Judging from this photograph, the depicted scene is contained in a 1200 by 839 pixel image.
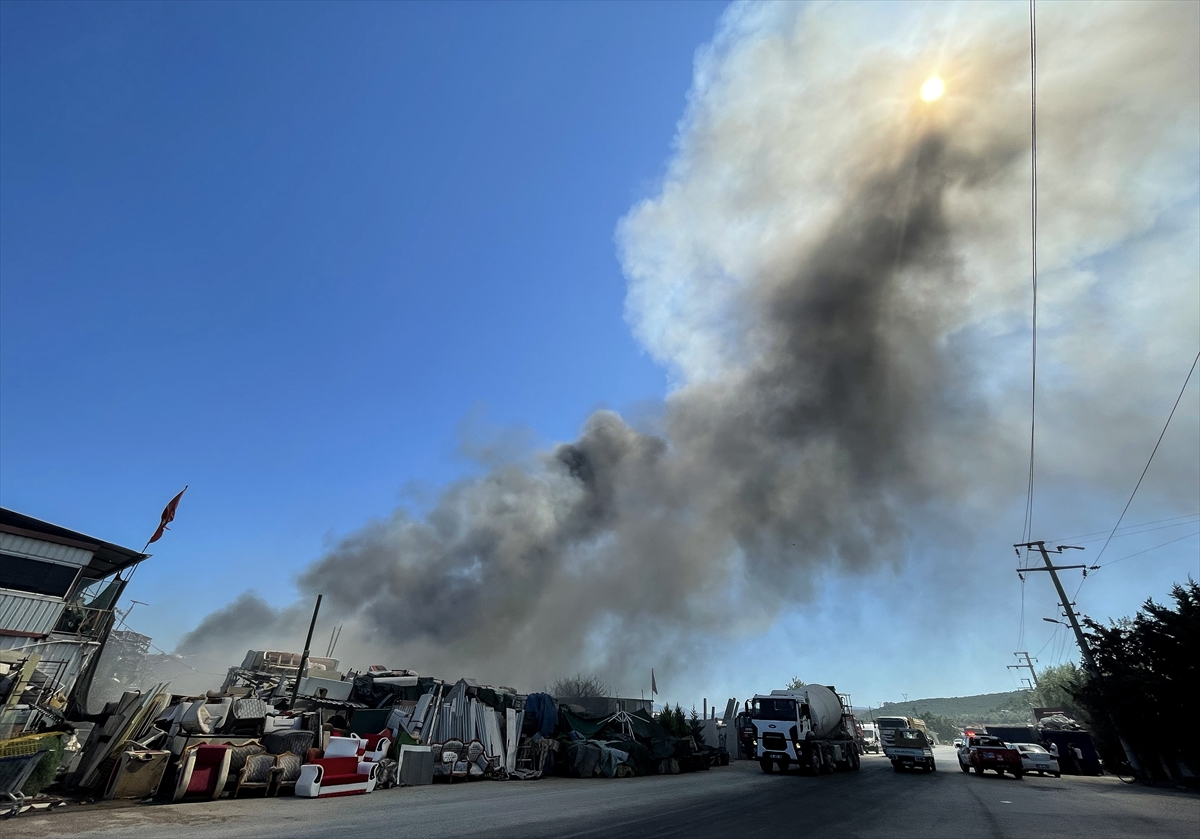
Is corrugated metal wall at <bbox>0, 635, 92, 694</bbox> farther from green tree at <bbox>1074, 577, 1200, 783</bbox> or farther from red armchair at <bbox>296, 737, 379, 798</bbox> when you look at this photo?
green tree at <bbox>1074, 577, 1200, 783</bbox>

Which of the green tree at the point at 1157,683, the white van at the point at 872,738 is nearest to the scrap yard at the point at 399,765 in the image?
the green tree at the point at 1157,683

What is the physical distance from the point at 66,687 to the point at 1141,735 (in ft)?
139

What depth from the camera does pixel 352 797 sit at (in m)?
13.2

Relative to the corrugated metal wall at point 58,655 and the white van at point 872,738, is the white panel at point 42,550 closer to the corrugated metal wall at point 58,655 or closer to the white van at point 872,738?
the corrugated metal wall at point 58,655

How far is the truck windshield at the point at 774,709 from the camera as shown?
2188 cm

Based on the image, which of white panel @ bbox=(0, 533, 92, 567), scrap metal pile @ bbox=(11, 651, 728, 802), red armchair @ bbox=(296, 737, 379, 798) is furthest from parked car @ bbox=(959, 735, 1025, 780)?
white panel @ bbox=(0, 533, 92, 567)

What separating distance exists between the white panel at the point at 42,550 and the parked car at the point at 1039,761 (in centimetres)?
4376

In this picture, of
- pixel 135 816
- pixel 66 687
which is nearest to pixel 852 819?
pixel 135 816

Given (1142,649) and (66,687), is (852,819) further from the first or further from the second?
(66,687)

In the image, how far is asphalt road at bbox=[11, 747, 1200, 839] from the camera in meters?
8.40

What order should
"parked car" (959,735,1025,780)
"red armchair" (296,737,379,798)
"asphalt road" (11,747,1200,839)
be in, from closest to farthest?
"asphalt road" (11,747,1200,839) → "red armchair" (296,737,379,798) → "parked car" (959,735,1025,780)

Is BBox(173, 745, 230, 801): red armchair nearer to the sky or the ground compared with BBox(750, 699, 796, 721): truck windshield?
nearer to the ground

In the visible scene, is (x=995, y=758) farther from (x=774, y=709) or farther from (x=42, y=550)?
(x=42, y=550)

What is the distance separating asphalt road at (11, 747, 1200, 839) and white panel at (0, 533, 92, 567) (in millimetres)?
13696
